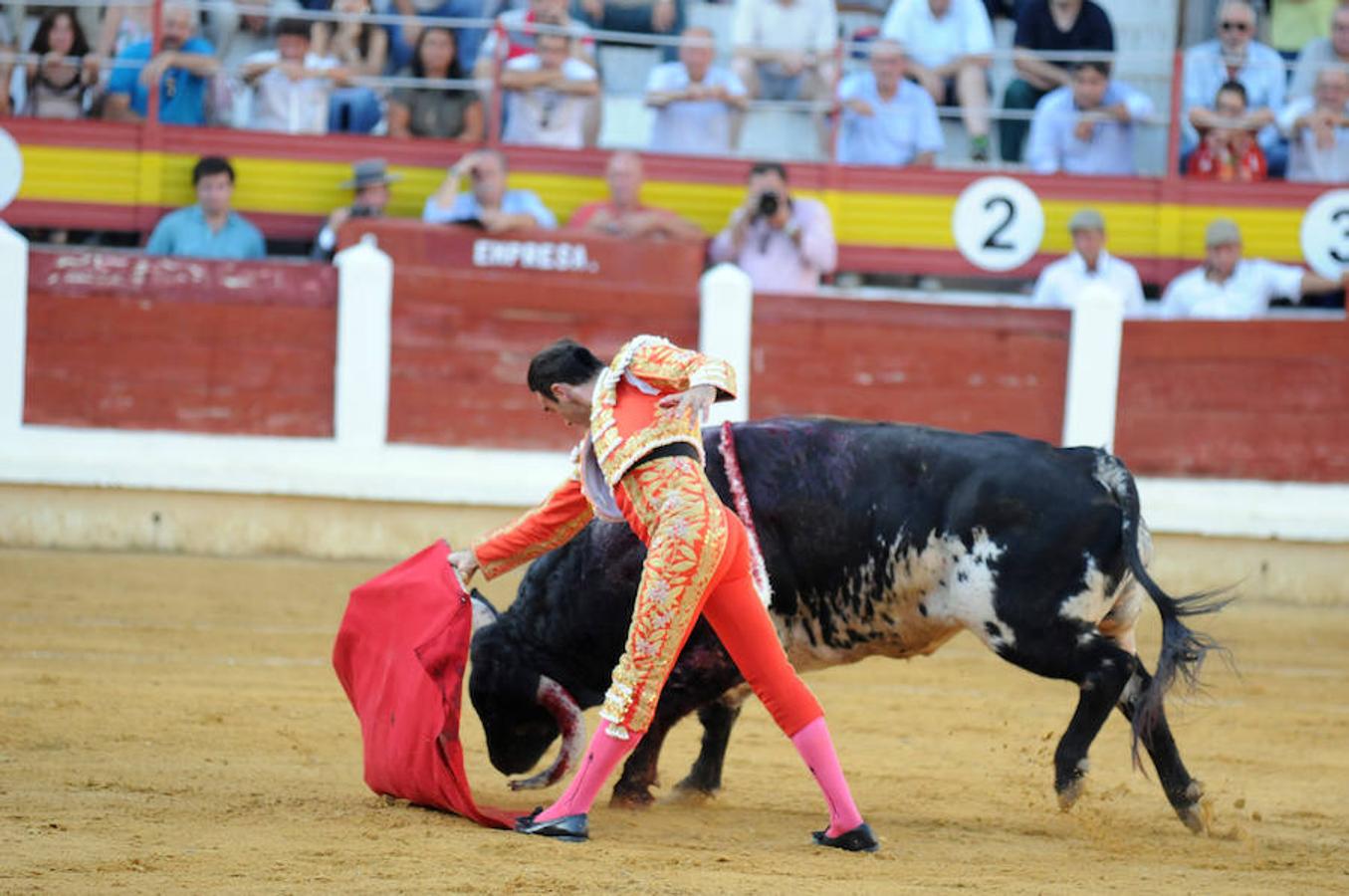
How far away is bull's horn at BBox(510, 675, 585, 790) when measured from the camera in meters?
4.45

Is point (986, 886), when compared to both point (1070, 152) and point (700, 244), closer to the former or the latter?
point (700, 244)

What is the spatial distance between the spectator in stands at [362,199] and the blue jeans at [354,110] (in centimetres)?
28

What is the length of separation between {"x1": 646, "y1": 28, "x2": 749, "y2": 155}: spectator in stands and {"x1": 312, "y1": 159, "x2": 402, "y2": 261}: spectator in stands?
130cm

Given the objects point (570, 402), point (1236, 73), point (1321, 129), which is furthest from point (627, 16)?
point (570, 402)

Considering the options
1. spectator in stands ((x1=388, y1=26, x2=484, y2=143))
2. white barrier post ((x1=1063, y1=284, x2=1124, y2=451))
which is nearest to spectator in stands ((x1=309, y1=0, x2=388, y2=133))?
spectator in stands ((x1=388, y1=26, x2=484, y2=143))

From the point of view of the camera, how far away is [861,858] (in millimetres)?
3859

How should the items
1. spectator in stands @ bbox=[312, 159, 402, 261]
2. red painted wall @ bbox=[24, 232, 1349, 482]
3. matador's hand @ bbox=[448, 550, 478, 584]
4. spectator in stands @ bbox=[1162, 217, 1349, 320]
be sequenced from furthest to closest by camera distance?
spectator in stands @ bbox=[1162, 217, 1349, 320], spectator in stands @ bbox=[312, 159, 402, 261], red painted wall @ bbox=[24, 232, 1349, 482], matador's hand @ bbox=[448, 550, 478, 584]

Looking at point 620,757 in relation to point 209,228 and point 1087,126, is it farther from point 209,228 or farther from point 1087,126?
point 1087,126

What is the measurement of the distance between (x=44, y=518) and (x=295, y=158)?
2045mm

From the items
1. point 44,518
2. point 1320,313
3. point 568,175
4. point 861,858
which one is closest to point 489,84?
point 568,175

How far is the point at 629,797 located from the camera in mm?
4484

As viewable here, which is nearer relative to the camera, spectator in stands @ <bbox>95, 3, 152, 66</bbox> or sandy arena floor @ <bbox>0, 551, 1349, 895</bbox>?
sandy arena floor @ <bbox>0, 551, 1349, 895</bbox>

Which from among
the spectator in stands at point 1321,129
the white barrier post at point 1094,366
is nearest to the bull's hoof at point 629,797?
the white barrier post at point 1094,366

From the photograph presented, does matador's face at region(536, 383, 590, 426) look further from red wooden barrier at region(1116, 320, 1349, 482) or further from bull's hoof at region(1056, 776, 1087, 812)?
red wooden barrier at region(1116, 320, 1349, 482)
